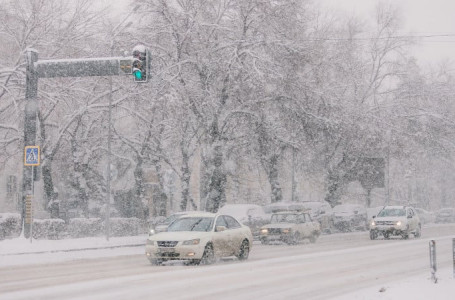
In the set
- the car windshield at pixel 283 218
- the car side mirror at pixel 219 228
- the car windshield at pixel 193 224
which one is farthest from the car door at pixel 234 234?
the car windshield at pixel 283 218

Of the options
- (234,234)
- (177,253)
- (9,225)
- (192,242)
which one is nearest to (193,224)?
(234,234)

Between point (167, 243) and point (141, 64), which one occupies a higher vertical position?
point (141, 64)

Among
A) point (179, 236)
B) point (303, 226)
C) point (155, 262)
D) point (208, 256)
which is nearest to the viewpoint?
point (179, 236)

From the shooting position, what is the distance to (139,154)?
40.8m

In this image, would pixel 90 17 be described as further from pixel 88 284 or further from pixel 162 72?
pixel 88 284

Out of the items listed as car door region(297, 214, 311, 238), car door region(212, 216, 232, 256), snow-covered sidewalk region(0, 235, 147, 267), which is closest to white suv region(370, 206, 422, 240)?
car door region(297, 214, 311, 238)

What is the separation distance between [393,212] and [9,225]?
1885 centimetres

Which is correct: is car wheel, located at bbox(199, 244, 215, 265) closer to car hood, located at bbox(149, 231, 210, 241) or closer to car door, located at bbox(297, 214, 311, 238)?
car hood, located at bbox(149, 231, 210, 241)

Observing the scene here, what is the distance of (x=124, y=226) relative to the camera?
39469 mm

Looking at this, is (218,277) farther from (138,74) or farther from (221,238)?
(138,74)

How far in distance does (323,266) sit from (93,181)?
27454 mm

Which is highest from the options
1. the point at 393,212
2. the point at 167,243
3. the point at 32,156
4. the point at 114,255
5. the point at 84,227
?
the point at 32,156

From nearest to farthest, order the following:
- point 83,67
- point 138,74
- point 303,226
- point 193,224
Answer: point 193,224 < point 138,74 < point 83,67 < point 303,226

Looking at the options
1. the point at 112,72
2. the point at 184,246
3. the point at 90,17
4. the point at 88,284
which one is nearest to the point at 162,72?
the point at 90,17
